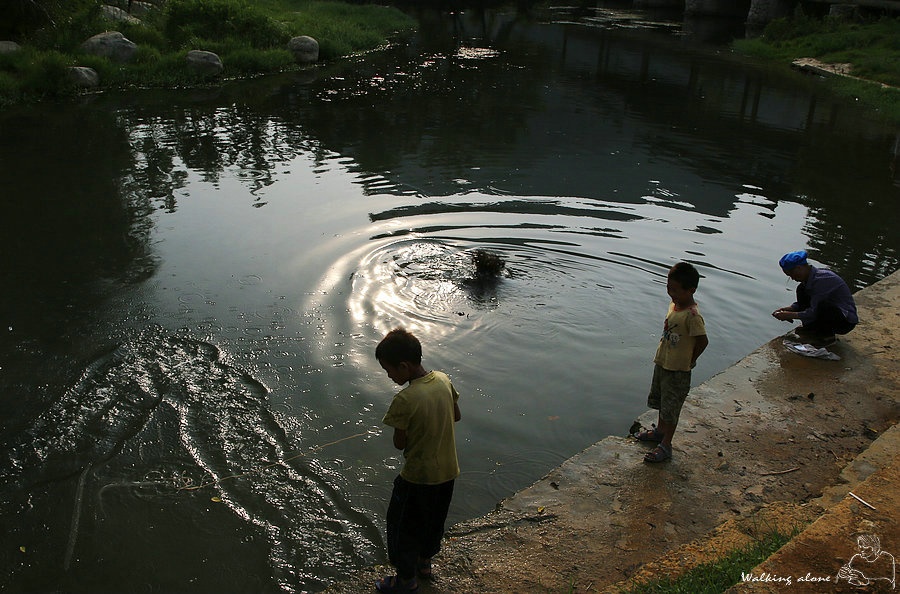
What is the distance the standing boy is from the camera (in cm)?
495

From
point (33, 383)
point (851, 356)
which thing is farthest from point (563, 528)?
point (33, 383)

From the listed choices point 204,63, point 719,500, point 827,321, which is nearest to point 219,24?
point 204,63

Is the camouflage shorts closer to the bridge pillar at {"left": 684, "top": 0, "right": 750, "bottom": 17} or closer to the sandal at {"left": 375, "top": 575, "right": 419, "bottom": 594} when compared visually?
the sandal at {"left": 375, "top": 575, "right": 419, "bottom": 594}

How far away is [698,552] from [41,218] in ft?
31.9

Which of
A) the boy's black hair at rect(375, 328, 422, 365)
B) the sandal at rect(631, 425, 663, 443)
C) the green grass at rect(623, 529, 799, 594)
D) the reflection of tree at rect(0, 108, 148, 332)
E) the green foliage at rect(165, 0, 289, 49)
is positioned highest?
the green foliage at rect(165, 0, 289, 49)

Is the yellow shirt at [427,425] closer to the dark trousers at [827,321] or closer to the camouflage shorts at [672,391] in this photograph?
the camouflage shorts at [672,391]

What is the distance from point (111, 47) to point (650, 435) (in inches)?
846

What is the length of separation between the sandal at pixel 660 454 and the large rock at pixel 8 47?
20.9m

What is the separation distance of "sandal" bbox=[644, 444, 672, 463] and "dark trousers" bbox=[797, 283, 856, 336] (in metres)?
2.72

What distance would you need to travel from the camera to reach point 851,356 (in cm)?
690

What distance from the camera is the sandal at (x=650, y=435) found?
5543 millimetres

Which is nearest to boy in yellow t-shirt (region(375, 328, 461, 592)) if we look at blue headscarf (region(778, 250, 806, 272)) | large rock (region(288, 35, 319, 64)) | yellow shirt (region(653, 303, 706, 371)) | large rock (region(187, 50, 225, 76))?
yellow shirt (region(653, 303, 706, 371))

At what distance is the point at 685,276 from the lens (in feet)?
16.1

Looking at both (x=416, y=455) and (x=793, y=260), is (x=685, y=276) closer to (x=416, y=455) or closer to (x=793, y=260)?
(x=416, y=455)
